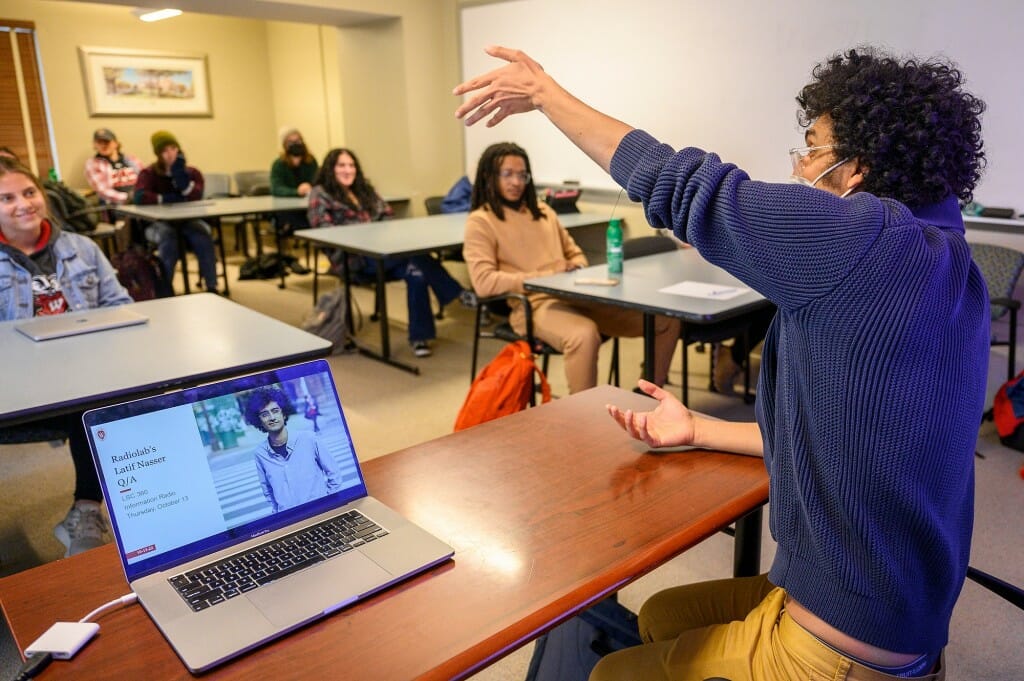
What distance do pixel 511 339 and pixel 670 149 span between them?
2.42 meters

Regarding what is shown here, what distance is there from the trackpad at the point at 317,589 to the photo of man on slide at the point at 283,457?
139mm

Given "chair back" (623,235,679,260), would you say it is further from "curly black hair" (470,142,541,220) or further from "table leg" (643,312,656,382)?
"table leg" (643,312,656,382)

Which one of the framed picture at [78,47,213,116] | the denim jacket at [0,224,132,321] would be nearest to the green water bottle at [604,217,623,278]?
the denim jacket at [0,224,132,321]

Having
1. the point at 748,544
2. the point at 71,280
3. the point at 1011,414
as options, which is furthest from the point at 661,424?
the point at 1011,414

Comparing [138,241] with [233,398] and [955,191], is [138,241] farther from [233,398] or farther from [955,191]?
[955,191]

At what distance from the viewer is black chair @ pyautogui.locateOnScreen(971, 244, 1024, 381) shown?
3299 millimetres

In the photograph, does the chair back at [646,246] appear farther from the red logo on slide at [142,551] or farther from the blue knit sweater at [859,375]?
the red logo on slide at [142,551]

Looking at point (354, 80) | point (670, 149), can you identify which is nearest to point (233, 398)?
point (670, 149)

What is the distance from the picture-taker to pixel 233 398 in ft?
3.45

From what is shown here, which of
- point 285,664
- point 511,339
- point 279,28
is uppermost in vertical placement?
point 279,28

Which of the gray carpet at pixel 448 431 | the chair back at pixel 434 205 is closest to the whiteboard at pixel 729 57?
→ the chair back at pixel 434 205

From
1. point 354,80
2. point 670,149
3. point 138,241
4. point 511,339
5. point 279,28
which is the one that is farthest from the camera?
point 279,28

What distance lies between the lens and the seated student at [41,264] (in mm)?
2537

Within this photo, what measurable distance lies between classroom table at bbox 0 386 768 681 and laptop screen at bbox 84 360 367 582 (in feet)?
0.30
